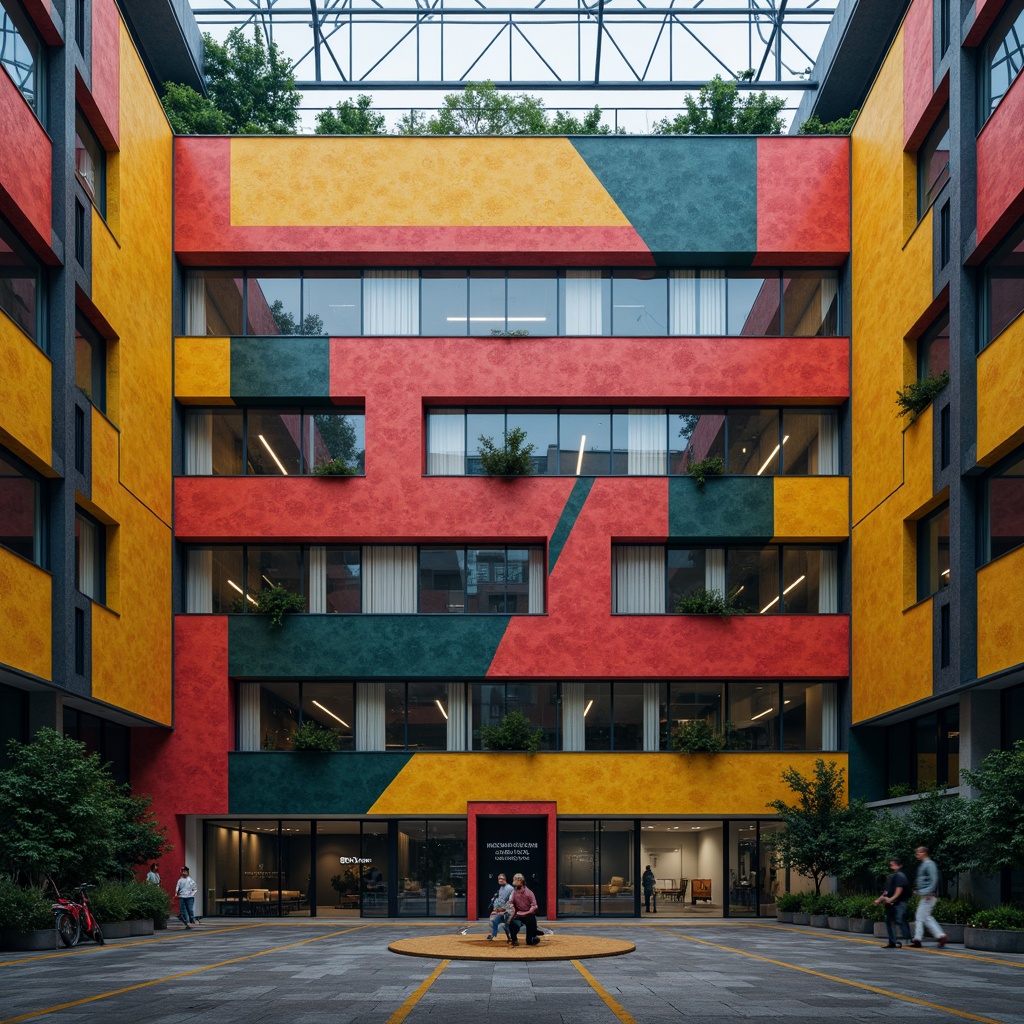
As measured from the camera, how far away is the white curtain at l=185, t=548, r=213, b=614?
127 feet

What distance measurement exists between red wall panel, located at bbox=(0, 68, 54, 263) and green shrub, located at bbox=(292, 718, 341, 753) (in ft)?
49.6

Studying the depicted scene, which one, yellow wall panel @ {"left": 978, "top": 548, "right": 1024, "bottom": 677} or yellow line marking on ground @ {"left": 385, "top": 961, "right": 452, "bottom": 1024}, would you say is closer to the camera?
yellow line marking on ground @ {"left": 385, "top": 961, "right": 452, "bottom": 1024}

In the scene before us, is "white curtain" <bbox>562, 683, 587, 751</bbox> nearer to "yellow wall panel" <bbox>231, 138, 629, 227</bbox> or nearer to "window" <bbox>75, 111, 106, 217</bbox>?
"yellow wall panel" <bbox>231, 138, 629, 227</bbox>

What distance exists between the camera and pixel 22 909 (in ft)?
79.0

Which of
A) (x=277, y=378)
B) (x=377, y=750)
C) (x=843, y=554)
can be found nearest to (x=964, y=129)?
(x=843, y=554)

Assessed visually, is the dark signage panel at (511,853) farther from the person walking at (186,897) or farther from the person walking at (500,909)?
the person walking at (500,909)

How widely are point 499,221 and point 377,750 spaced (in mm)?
16217

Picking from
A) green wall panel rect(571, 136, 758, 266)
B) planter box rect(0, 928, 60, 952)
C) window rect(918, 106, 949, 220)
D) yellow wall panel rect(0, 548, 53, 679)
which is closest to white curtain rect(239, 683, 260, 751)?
yellow wall panel rect(0, 548, 53, 679)

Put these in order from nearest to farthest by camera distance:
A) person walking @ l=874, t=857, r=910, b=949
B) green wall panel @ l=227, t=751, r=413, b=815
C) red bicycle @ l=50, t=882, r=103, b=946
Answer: person walking @ l=874, t=857, r=910, b=949
red bicycle @ l=50, t=882, r=103, b=946
green wall panel @ l=227, t=751, r=413, b=815

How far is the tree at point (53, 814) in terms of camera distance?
25.7 meters

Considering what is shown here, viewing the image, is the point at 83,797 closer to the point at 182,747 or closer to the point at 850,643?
the point at 182,747

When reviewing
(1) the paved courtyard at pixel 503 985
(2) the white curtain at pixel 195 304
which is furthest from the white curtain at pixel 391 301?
(1) the paved courtyard at pixel 503 985

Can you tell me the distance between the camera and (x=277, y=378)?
38.8 m

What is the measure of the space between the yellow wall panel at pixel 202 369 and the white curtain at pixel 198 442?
862mm
